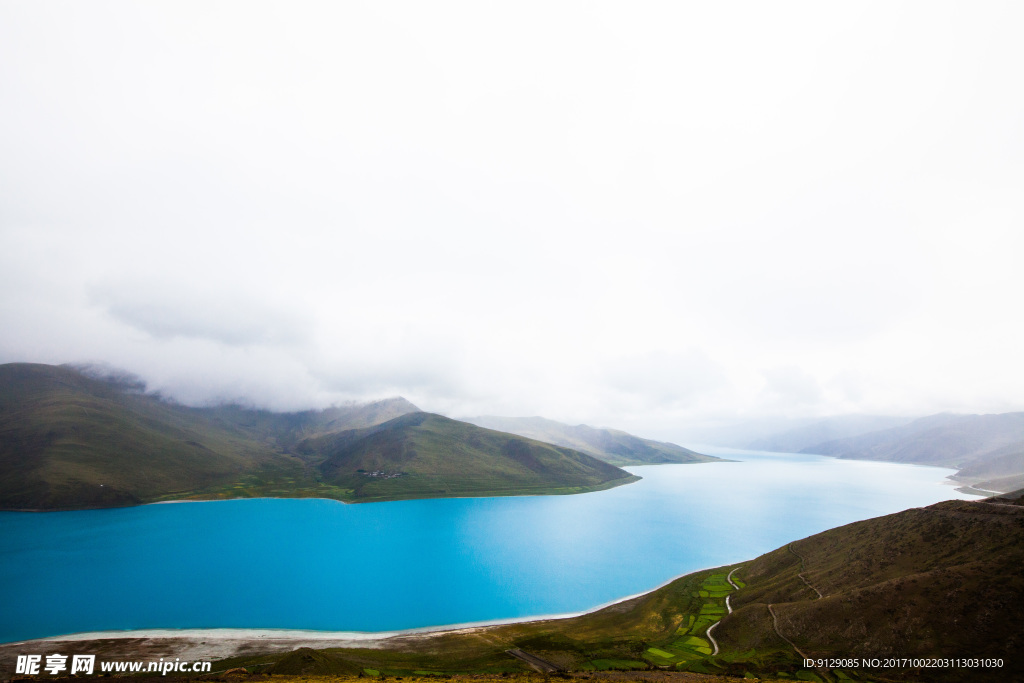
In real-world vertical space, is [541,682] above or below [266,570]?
above

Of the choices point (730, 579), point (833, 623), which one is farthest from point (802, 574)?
point (833, 623)

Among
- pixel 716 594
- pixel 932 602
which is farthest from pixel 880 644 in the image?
pixel 716 594

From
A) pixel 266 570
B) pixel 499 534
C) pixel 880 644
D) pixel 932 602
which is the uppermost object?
pixel 932 602

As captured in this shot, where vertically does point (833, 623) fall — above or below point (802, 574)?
above

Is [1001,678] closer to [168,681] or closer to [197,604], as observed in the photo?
[168,681]

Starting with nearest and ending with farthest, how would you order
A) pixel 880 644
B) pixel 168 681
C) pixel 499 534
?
pixel 168 681, pixel 880 644, pixel 499 534

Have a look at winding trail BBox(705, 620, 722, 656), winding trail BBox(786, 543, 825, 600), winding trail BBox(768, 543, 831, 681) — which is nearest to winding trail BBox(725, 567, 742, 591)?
winding trail BBox(786, 543, 825, 600)

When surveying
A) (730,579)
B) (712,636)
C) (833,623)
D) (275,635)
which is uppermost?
(833,623)

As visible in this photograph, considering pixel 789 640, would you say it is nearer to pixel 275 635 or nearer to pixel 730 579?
pixel 730 579
